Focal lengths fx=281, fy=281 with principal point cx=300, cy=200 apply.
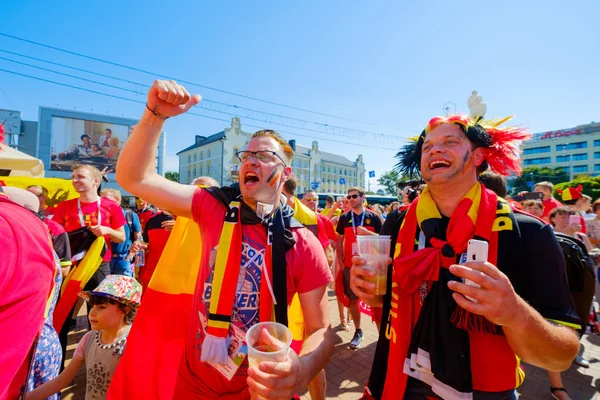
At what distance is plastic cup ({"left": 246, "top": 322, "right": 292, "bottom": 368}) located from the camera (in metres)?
1.02

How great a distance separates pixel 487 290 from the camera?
102 cm

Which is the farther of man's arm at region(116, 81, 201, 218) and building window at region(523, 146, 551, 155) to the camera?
building window at region(523, 146, 551, 155)

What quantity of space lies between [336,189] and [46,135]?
5562 centimetres

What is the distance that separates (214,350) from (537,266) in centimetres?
170

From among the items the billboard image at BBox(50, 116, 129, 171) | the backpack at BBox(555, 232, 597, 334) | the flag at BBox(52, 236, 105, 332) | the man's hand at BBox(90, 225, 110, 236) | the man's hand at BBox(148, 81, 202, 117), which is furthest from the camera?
the billboard image at BBox(50, 116, 129, 171)

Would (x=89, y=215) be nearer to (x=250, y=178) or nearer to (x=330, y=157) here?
(x=250, y=178)

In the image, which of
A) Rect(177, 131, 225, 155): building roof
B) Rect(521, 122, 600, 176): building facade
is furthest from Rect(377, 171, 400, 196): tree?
Rect(177, 131, 225, 155): building roof

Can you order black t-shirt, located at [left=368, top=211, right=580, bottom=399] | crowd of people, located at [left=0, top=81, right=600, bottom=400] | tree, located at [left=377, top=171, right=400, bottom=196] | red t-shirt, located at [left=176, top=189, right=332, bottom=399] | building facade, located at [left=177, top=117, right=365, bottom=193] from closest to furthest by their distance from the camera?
crowd of people, located at [left=0, top=81, right=600, bottom=400] → black t-shirt, located at [left=368, top=211, right=580, bottom=399] → red t-shirt, located at [left=176, top=189, right=332, bottom=399] → building facade, located at [left=177, top=117, right=365, bottom=193] → tree, located at [left=377, top=171, right=400, bottom=196]

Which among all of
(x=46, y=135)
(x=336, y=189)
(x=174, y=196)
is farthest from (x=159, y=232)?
(x=336, y=189)

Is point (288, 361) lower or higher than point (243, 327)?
higher

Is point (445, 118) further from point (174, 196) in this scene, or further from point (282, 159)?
point (174, 196)

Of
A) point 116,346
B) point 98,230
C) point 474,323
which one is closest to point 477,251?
point 474,323

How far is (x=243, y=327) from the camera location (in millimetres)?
1634

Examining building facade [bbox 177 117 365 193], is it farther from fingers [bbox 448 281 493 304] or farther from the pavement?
fingers [bbox 448 281 493 304]
